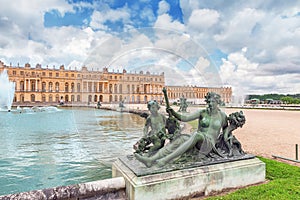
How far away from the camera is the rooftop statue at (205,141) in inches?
143

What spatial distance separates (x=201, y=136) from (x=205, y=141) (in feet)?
0.44

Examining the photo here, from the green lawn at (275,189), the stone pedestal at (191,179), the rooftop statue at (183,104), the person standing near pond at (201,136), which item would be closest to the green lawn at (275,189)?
the green lawn at (275,189)

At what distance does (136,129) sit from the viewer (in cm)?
596

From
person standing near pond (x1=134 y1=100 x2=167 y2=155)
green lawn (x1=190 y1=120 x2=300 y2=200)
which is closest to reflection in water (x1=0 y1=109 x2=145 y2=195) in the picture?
person standing near pond (x1=134 y1=100 x2=167 y2=155)

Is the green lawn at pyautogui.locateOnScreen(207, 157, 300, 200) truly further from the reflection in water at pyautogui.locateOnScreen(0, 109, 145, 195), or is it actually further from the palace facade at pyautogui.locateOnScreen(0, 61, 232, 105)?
the reflection in water at pyautogui.locateOnScreen(0, 109, 145, 195)

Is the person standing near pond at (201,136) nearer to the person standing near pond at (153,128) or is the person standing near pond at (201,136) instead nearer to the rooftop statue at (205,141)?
the rooftop statue at (205,141)

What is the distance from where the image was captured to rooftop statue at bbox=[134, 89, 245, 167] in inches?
143

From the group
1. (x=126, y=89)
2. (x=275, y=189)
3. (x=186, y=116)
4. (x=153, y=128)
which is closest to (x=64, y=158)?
(x=126, y=89)

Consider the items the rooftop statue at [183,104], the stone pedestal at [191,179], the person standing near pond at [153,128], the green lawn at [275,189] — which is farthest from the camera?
the rooftop statue at [183,104]

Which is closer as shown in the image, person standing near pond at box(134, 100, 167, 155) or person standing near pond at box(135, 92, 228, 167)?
person standing near pond at box(135, 92, 228, 167)

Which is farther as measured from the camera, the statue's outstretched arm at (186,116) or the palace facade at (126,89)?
the palace facade at (126,89)

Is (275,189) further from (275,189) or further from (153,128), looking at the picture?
(153,128)

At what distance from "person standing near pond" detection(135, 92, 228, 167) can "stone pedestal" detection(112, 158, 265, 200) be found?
0.24 m

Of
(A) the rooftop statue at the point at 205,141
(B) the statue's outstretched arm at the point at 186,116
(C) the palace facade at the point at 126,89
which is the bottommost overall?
(A) the rooftop statue at the point at 205,141
